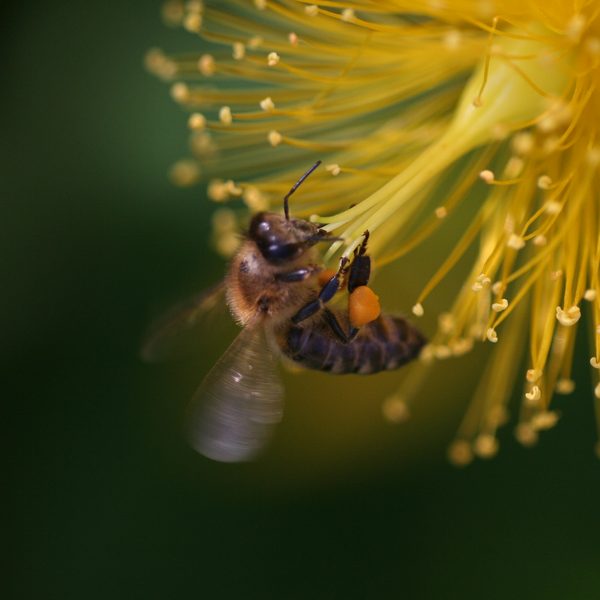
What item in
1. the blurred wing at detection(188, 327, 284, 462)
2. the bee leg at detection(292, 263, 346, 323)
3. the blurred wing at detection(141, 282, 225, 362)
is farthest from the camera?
the blurred wing at detection(141, 282, 225, 362)

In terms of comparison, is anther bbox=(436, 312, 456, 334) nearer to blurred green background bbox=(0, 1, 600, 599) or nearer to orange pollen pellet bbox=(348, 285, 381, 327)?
orange pollen pellet bbox=(348, 285, 381, 327)

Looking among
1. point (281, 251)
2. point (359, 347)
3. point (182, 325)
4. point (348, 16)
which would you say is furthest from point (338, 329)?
point (348, 16)

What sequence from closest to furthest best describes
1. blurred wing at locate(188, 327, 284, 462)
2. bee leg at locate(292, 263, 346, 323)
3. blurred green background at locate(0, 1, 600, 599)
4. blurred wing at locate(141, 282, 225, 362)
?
blurred wing at locate(188, 327, 284, 462) → bee leg at locate(292, 263, 346, 323) → blurred wing at locate(141, 282, 225, 362) → blurred green background at locate(0, 1, 600, 599)

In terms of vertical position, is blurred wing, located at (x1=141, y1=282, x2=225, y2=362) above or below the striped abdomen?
below

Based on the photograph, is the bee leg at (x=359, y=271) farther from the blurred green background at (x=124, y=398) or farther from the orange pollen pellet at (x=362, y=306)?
the blurred green background at (x=124, y=398)

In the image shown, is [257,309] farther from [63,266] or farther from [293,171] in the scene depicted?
[63,266]

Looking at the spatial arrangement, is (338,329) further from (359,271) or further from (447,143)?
(447,143)

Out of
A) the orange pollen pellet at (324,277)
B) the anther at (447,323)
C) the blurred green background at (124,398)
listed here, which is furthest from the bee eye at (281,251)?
the blurred green background at (124,398)

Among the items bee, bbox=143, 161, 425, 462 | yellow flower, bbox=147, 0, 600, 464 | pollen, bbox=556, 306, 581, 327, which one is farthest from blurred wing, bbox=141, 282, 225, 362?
pollen, bbox=556, 306, 581, 327
